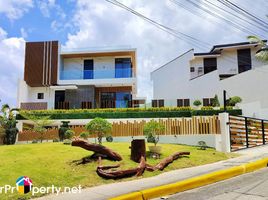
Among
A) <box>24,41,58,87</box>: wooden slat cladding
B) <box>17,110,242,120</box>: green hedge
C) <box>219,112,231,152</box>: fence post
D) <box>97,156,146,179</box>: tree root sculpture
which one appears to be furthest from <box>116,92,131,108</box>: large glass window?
<box>97,156,146,179</box>: tree root sculpture

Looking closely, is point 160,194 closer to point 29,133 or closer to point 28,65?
point 29,133

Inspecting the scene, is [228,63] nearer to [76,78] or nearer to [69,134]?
[76,78]

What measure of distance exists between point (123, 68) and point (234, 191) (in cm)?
2622

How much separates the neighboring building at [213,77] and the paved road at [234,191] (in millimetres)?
21465

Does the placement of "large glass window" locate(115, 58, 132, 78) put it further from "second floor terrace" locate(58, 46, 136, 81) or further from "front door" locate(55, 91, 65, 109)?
"front door" locate(55, 91, 65, 109)

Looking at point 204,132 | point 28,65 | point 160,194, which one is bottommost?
point 160,194

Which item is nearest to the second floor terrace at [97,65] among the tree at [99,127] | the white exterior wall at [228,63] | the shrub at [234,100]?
the shrub at [234,100]

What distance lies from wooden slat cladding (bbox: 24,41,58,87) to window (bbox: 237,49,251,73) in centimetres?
2327

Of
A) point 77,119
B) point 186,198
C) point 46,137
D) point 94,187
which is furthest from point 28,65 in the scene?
point 186,198

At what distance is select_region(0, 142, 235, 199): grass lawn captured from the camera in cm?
920

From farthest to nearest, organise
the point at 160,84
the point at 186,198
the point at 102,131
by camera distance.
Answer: the point at 160,84 < the point at 102,131 < the point at 186,198

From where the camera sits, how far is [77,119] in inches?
1123

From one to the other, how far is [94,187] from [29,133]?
1728cm

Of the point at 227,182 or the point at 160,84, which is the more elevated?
the point at 160,84
